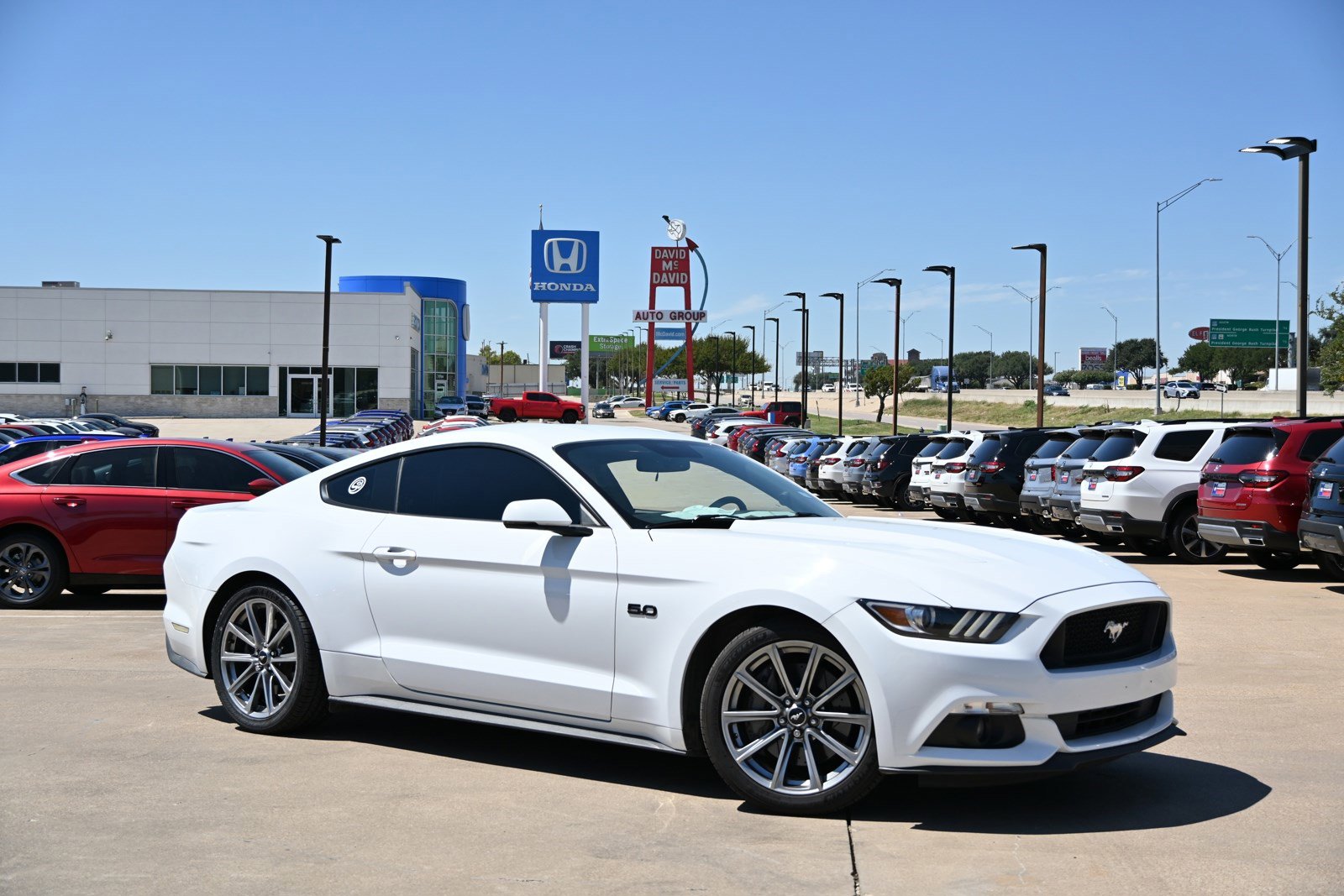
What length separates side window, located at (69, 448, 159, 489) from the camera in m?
12.2

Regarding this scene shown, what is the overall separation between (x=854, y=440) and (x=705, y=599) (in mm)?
26975

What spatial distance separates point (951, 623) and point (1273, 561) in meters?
13.0

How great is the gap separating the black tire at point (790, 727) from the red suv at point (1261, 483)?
10488 millimetres

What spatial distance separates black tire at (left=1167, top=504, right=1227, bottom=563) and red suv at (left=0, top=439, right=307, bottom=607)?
1055 cm

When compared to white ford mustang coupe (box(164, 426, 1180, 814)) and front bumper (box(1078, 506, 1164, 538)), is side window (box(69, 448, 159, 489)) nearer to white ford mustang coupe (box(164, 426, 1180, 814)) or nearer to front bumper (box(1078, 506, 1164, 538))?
white ford mustang coupe (box(164, 426, 1180, 814))

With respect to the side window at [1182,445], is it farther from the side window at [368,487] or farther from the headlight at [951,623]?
the headlight at [951,623]

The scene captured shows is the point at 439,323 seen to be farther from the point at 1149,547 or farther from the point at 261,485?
the point at 261,485

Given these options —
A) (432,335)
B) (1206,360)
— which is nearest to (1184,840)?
(432,335)

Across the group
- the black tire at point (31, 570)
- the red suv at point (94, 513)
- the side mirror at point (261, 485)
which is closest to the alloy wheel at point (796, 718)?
the side mirror at point (261, 485)

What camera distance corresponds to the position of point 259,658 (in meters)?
6.83

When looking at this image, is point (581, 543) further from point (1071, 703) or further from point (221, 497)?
point (221, 497)

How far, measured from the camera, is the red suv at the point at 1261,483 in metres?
14.2

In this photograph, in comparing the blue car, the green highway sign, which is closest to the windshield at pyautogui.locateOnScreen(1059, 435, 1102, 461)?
the blue car

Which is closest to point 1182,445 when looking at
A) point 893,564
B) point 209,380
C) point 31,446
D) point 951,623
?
point 893,564
